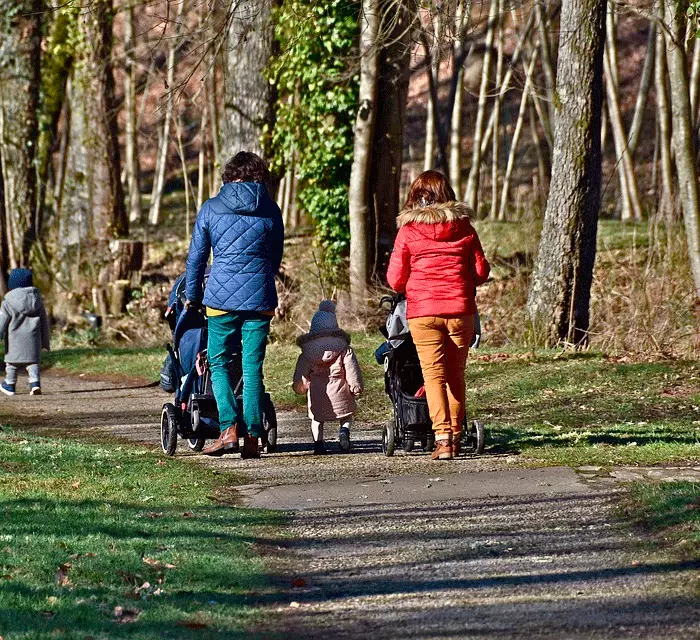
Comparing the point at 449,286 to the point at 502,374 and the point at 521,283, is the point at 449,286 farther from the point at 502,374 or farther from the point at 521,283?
the point at 521,283

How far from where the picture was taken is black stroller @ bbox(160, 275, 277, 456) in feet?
32.4

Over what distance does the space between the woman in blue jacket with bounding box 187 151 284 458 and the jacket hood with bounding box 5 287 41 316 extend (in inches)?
288

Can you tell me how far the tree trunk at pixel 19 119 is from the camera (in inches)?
1023

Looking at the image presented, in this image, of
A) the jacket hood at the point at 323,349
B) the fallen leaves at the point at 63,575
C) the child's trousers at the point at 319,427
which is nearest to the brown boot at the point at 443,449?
the child's trousers at the point at 319,427

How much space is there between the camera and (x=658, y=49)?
22.8 m

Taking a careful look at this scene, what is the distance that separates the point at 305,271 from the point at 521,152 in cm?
2865

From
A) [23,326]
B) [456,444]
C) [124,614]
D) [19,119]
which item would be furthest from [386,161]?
[124,614]

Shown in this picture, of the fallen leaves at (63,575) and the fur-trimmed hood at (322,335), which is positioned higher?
the fur-trimmed hood at (322,335)

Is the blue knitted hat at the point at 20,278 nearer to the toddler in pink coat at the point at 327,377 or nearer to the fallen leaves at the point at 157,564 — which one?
the toddler in pink coat at the point at 327,377

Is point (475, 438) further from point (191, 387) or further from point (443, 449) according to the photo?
point (191, 387)

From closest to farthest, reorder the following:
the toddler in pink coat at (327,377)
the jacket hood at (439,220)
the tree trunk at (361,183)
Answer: the jacket hood at (439,220) → the toddler in pink coat at (327,377) → the tree trunk at (361,183)

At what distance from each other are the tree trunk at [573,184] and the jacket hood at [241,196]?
23.9 feet

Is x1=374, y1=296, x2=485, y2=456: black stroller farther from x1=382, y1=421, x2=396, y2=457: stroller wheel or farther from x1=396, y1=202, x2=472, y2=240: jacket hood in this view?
x1=396, y1=202, x2=472, y2=240: jacket hood

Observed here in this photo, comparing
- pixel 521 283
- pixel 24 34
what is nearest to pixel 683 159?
pixel 521 283
